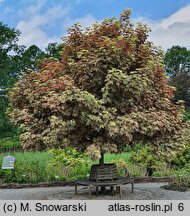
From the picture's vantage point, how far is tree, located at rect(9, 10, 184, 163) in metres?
6.94

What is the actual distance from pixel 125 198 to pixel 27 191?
2836mm

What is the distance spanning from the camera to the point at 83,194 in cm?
838

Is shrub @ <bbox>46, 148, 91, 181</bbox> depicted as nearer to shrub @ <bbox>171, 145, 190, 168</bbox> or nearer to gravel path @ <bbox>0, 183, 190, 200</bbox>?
gravel path @ <bbox>0, 183, 190, 200</bbox>

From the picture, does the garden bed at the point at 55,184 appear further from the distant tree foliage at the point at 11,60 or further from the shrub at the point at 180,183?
the distant tree foliage at the point at 11,60

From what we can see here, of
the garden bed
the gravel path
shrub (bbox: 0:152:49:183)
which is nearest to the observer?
the gravel path

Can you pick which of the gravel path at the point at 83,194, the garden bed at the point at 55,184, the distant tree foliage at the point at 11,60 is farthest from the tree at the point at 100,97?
the distant tree foliage at the point at 11,60

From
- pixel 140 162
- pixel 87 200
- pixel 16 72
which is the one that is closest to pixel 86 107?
pixel 87 200

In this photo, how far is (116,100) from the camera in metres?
7.40

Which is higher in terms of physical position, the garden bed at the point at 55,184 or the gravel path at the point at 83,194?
the garden bed at the point at 55,184

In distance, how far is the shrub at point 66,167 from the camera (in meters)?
10.6

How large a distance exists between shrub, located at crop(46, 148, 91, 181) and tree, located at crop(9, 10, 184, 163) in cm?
294

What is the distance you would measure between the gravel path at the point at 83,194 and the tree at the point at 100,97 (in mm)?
983

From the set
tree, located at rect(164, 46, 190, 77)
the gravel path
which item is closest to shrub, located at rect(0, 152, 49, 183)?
the gravel path

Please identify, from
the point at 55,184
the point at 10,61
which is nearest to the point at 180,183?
the point at 55,184
